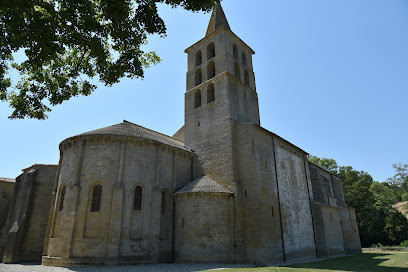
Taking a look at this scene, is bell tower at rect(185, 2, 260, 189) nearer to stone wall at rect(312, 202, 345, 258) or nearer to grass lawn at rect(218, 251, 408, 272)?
grass lawn at rect(218, 251, 408, 272)

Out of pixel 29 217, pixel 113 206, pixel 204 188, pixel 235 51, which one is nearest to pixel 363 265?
pixel 204 188

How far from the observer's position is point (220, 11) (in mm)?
30078

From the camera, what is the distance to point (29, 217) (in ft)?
69.5

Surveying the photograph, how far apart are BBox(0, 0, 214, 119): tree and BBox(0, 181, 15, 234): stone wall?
19848mm

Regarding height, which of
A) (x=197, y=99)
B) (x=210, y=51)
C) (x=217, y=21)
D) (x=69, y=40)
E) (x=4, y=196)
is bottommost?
(x=4, y=196)

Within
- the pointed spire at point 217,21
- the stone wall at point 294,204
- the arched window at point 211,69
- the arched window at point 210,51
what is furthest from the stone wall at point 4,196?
the stone wall at point 294,204

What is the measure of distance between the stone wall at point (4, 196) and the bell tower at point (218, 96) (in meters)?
19.9

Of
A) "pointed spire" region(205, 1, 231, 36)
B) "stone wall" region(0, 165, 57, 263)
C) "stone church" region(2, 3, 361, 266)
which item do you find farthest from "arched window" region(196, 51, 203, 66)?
"stone wall" region(0, 165, 57, 263)

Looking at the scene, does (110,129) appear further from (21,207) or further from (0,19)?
(0,19)

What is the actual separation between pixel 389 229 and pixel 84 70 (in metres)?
44.5

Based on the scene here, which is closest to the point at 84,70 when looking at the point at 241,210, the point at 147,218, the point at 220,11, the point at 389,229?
the point at 147,218

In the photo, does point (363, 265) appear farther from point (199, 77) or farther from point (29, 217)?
point (29, 217)

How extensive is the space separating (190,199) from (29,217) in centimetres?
1355

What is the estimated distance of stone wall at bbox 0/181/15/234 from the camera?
26.7 m
